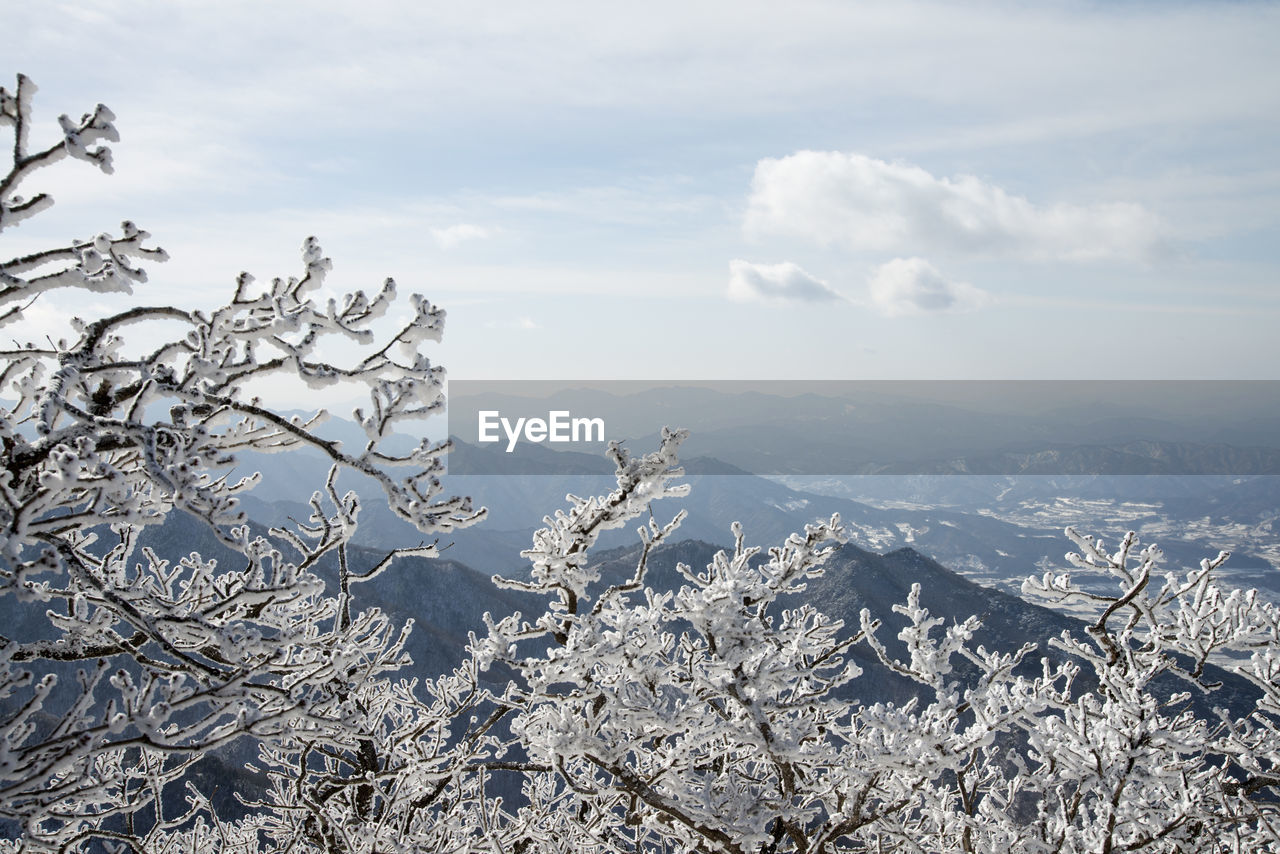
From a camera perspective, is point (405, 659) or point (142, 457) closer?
point (142, 457)

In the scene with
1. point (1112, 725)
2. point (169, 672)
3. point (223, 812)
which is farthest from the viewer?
point (223, 812)

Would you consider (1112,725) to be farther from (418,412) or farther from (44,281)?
(44,281)

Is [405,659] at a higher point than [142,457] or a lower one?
lower

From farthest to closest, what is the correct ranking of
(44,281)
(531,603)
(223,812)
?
1. (531,603)
2. (223,812)
3. (44,281)

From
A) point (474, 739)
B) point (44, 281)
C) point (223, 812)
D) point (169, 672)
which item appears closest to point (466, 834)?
point (474, 739)

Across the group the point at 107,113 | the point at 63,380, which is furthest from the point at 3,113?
the point at 63,380

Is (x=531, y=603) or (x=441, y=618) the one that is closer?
(x=441, y=618)

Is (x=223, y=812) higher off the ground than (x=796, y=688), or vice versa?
(x=796, y=688)

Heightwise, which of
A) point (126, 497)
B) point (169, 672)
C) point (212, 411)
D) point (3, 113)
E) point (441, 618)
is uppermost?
point (3, 113)
